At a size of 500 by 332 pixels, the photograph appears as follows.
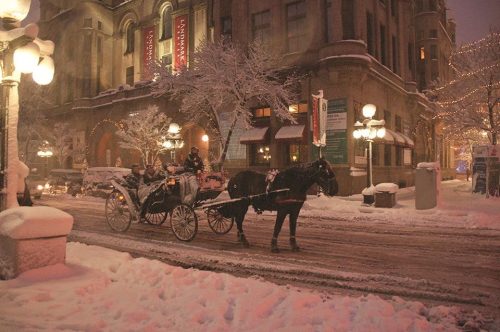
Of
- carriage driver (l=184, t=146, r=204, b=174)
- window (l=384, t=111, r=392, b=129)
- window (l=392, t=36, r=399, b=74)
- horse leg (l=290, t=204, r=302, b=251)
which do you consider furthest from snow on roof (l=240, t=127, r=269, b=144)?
horse leg (l=290, t=204, r=302, b=251)

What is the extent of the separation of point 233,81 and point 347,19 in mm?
8465

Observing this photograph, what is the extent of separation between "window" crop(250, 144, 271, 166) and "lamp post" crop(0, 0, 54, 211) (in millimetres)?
19763

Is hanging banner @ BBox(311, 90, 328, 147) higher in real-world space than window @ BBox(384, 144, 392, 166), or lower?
higher

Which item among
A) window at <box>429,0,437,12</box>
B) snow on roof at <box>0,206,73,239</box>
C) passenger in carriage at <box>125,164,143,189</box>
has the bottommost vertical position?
snow on roof at <box>0,206,73,239</box>

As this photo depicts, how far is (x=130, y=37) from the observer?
1609 inches

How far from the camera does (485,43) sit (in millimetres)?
27344

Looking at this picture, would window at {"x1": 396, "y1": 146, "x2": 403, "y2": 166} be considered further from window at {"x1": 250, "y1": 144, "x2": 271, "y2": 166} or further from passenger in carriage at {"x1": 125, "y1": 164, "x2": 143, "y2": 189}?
passenger in carriage at {"x1": 125, "y1": 164, "x2": 143, "y2": 189}

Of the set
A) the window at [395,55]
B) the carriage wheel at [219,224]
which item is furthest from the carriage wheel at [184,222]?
the window at [395,55]

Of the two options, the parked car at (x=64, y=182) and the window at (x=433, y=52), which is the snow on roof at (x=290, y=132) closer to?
the parked car at (x=64, y=182)

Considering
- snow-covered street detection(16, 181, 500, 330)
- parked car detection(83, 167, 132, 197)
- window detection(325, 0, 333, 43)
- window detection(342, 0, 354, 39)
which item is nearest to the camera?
snow-covered street detection(16, 181, 500, 330)

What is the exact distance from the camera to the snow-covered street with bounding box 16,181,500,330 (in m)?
5.68

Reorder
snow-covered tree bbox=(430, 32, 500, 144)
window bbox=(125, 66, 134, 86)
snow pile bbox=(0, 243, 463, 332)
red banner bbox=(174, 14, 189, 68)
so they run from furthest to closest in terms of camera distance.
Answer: window bbox=(125, 66, 134, 86), red banner bbox=(174, 14, 189, 68), snow-covered tree bbox=(430, 32, 500, 144), snow pile bbox=(0, 243, 463, 332)

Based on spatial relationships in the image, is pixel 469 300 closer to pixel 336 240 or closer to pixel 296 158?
pixel 336 240

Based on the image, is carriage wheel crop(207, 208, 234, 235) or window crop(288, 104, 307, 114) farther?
window crop(288, 104, 307, 114)
